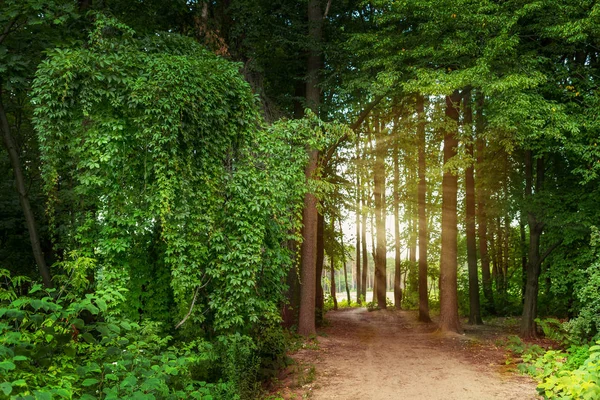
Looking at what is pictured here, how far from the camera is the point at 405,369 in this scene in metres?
10.3

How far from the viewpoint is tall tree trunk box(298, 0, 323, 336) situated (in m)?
14.0

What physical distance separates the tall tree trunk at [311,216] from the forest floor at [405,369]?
0.78 m

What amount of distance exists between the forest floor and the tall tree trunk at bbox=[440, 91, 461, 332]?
654 millimetres

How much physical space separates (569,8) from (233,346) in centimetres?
1034

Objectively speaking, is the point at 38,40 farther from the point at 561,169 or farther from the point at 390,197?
the point at 390,197

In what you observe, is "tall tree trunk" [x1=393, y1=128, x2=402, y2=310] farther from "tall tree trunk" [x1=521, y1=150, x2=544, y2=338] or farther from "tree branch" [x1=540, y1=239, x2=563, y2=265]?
"tree branch" [x1=540, y1=239, x2=563, y2=265]

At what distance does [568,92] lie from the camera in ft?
39.6

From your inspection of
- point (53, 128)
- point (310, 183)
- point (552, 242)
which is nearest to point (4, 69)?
point (53, 128)

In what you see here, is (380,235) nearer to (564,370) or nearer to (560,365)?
(560,365)

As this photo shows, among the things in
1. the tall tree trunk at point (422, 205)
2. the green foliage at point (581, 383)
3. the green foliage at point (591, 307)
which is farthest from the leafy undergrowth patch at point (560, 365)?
the tall tree trunk at point (422, 205)

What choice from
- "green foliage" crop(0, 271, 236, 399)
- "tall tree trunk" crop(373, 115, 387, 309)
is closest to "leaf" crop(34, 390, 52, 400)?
"green foliage" crop(0, 271, 236, 399)

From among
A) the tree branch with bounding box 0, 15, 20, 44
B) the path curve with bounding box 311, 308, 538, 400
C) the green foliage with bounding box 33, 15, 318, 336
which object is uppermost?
the tree branch with bounding box 0, 15, 20, 44

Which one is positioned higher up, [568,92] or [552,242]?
[568,92]

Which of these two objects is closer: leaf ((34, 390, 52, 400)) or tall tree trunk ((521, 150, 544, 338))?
leaf ((34, 390, 52, 400))
